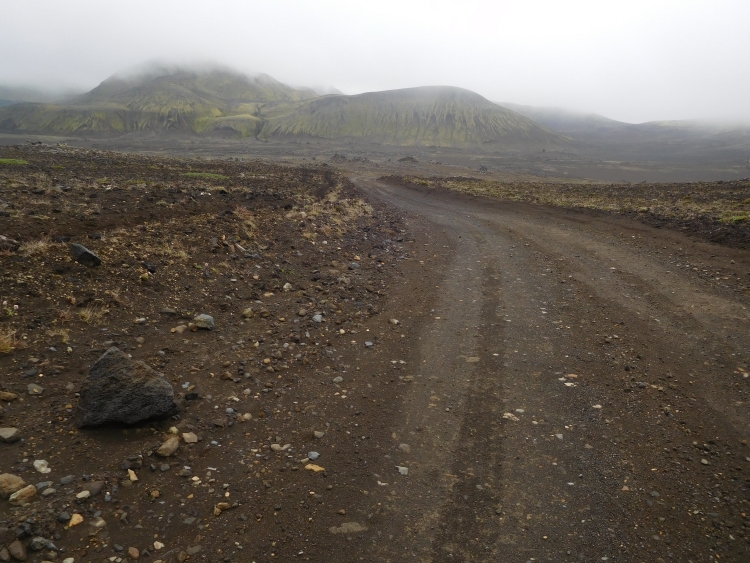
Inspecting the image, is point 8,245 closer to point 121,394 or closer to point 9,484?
point 121,394

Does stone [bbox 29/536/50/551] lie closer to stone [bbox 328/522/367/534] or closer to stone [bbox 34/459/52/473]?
stone [bbox 34/459/52/473]

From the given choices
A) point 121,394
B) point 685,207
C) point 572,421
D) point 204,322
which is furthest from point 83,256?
point 685,207

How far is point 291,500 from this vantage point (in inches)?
178

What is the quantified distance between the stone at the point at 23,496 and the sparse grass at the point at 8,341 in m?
2.72

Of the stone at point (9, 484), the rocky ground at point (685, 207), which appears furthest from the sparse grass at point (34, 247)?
the rocky ground at point (685, 207)

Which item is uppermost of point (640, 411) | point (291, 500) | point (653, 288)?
point (653, 288)

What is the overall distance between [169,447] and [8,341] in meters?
3.16

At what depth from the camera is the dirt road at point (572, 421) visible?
4.18 metres

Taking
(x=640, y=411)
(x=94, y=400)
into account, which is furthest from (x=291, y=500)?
(x=640, y=411)

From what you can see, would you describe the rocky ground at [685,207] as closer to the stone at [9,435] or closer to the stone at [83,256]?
the stone at [83,256]

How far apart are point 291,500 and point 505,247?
538 inches

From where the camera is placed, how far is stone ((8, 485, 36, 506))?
156 inches

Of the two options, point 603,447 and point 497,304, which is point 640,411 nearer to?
point 603,447

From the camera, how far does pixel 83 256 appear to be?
27.7 feet
